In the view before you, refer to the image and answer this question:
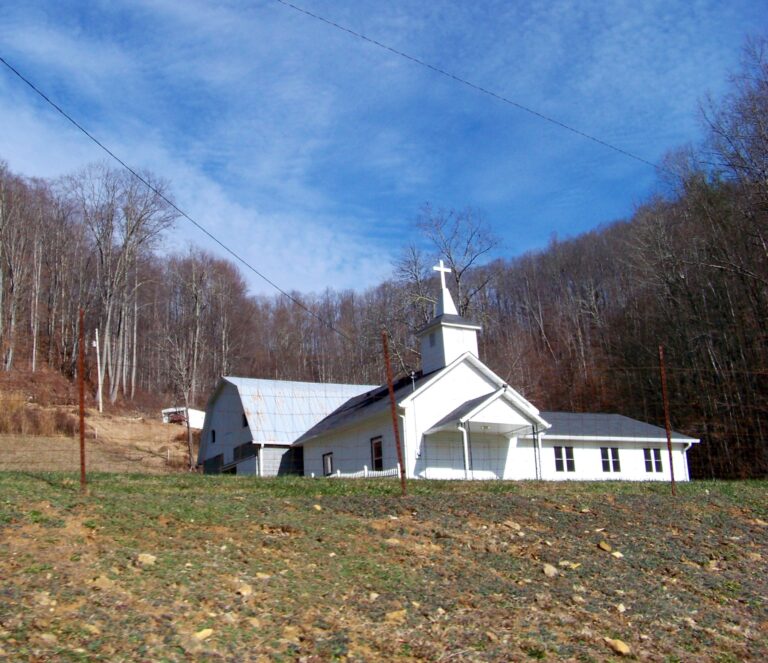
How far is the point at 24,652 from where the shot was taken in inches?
263

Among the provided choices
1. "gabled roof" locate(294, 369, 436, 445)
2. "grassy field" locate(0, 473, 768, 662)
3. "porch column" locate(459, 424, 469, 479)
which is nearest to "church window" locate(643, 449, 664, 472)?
"porch column" locate(459, 424, 469, 479)

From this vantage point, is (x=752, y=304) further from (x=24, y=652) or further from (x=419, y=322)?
(x=24, y=652)

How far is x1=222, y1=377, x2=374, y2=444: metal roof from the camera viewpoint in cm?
3020

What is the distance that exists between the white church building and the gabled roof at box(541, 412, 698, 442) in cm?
5

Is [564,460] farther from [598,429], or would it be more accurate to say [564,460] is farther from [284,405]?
[284,405]

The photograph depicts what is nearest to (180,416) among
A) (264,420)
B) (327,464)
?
(264,420)

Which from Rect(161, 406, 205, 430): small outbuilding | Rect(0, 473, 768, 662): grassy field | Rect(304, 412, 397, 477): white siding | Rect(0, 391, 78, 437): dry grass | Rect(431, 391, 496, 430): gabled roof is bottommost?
Rect(0, 473, 768, 662): grassy field

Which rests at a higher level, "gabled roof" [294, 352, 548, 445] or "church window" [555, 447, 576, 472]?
"gabled roof" [294, 352, 548, 445]

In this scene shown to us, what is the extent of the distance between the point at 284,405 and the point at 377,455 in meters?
7.22

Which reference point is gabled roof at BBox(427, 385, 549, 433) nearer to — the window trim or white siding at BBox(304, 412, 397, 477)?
white siding at BBox(304, 412, 397, 477)

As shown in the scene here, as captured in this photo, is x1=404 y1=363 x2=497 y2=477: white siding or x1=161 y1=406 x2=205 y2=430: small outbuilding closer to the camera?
x1=404 y1=363 x2=497 y2=477: white siding

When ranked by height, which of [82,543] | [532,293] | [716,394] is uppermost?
[532,293]

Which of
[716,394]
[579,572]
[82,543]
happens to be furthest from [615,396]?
[82,543]

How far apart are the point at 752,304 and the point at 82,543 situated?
33884mm
